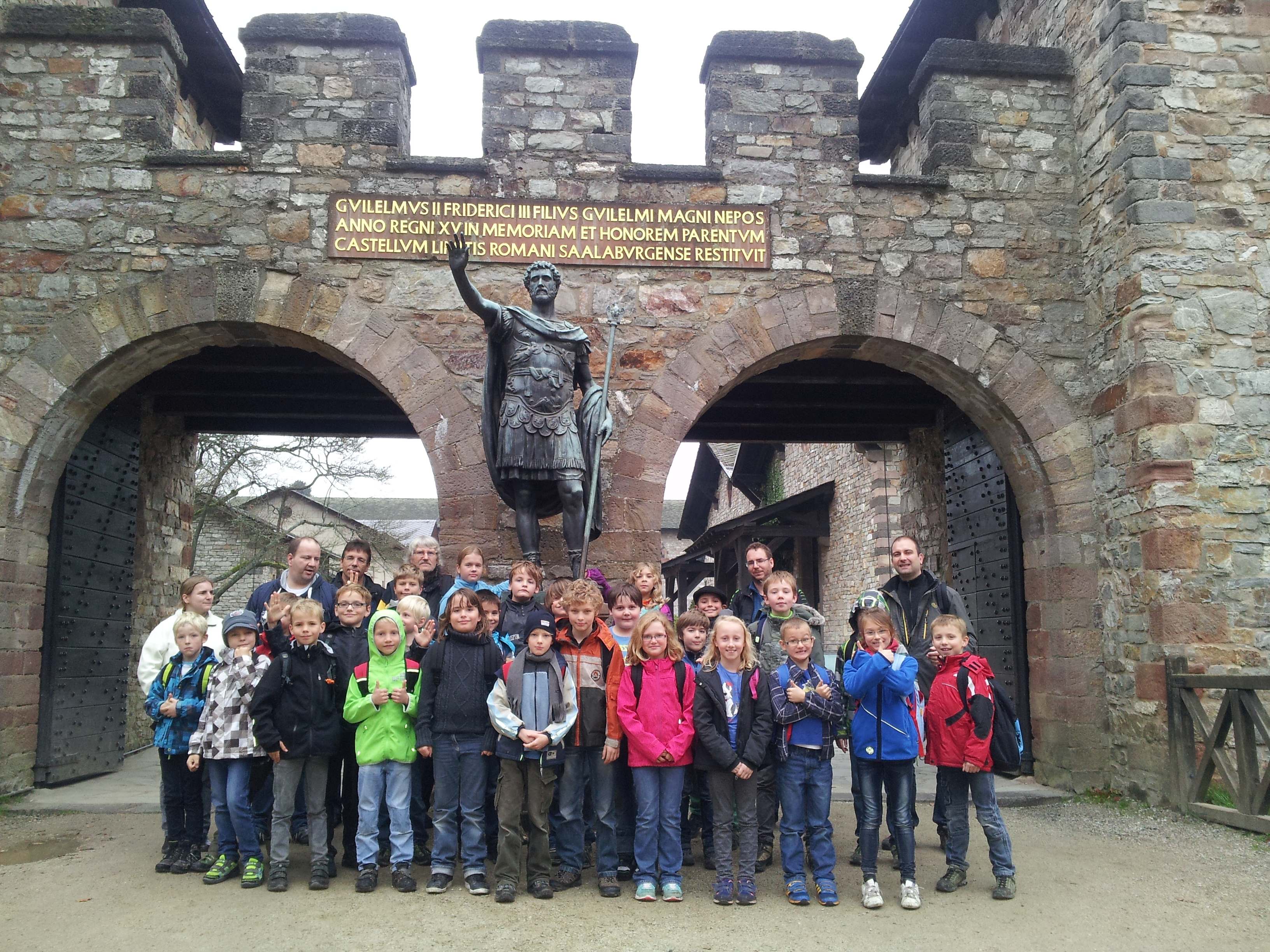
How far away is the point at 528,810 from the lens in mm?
4605

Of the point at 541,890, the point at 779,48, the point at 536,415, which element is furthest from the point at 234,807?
the point at 779,48

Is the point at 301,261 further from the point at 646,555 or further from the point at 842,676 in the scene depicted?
the point at 842,676

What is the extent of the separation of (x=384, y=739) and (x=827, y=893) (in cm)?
210

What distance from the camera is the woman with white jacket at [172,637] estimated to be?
515 centimetres

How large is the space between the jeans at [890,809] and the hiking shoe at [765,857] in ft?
1.89

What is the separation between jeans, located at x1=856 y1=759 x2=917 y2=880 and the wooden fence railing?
227 cm

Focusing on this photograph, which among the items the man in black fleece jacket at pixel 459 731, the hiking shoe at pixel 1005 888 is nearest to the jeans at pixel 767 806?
the hiking shoe at pixel 1005 888

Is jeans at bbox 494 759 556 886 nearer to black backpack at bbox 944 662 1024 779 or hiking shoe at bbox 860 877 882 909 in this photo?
hiking shoe at bbox 860 877 882 909

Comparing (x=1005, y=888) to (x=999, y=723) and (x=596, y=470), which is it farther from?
(x=596, y=470)

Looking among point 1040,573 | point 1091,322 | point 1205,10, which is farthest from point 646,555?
point 1205,10

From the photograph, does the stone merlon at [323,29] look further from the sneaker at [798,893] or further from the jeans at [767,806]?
the sneaker at [798,893]

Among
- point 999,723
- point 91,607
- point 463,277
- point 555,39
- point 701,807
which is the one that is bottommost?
point 701,807

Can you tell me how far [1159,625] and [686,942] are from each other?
4019 millimetres

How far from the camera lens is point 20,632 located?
685cm
